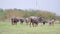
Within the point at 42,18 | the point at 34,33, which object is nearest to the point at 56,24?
the point at 42,18

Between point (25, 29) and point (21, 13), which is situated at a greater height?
point (21, 13)

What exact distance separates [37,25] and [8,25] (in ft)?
1.04

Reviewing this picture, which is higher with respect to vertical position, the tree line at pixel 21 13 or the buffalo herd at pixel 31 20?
the tree line at pixel 21 13

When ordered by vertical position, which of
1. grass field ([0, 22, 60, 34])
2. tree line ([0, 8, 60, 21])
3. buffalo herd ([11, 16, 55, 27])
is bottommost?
grass field ([0, 22, 60, 34])

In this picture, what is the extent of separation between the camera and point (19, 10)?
172 centimetres

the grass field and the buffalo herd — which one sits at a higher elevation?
the buffalo herd

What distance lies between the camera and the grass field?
1.63 m

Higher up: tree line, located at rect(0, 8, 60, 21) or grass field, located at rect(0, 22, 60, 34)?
tree line, located at rect(0, 8, 60, 21)

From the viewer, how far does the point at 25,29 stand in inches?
65.2

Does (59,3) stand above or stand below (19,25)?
above

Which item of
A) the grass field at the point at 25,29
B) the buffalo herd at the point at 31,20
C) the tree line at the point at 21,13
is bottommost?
the grass field at the point at 25,29

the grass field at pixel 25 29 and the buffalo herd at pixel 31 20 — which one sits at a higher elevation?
the buffalo herd at pixel 31 20

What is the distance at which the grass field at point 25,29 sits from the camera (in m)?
1.63

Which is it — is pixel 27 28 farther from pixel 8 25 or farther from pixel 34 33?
pixel 8 25
